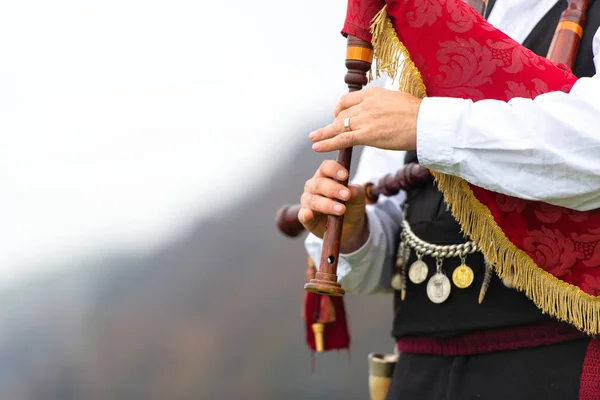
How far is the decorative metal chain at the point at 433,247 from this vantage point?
1524 mm

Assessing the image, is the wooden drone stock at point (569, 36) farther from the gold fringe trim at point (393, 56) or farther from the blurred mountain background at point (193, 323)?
the blurred mountain background at point (193, 323)

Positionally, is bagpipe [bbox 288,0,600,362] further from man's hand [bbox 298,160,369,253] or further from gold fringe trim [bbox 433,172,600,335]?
man's hand [bbox 298,160,369,253]

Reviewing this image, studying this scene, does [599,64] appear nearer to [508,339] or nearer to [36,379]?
[508,339]

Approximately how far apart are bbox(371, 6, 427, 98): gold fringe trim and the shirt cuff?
0.07 metres

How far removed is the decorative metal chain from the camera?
1.52m

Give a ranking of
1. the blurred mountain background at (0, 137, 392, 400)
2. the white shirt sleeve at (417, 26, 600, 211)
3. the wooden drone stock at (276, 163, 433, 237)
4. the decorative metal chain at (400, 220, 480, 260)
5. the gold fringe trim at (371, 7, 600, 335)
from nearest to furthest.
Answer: the white shirt sleeve at (417, 26, 600, 211), the gold fringe trim at (371, 7, 600, 335), the decorative metal chain at (400, 220, 480, 260), the wooden drone stock at (276, 163, 433, 237), the blurred mountain background at (0, 137, 392, 400)

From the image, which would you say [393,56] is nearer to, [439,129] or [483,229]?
[439,129]

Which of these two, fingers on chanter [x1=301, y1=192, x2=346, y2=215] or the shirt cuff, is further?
fingers on chanter [x1=301, y1=192, x2=346, y2=215]

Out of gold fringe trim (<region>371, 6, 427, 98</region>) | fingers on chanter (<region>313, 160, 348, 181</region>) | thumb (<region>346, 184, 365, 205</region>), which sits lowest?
thumb (<region>346, 184, 365, 205</region>)

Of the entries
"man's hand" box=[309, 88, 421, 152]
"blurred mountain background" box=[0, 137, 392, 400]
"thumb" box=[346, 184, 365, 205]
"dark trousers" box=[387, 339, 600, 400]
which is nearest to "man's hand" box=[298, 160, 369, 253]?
"thumb" box=[346, 184, 365, 205]

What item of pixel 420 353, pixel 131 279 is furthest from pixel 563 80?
pixel 131 279

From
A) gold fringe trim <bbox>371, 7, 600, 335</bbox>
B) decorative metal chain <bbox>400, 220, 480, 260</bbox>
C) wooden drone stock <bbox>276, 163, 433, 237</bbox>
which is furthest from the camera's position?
wooden drone stock <bbox>276, 163, 433, 237</bbox>

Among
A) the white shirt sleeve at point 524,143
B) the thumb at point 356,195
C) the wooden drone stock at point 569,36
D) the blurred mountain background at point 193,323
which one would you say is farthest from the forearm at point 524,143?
the blurred mountain background at point 193,323

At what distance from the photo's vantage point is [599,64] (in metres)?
1.35
